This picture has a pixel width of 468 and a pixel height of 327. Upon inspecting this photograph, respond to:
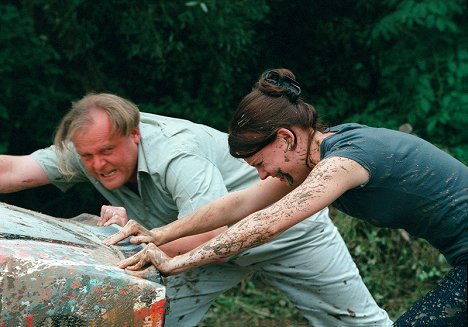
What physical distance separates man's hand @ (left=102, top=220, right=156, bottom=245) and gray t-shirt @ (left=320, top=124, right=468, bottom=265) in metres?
0.86

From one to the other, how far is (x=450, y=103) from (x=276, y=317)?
2293 millimetres

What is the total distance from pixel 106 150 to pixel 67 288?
1450 millimetres

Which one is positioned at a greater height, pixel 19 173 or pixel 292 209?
pixel 292 209

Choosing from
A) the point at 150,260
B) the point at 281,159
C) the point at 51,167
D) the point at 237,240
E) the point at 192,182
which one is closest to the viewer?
the point at 237,240

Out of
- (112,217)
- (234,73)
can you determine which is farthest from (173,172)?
(234,73)

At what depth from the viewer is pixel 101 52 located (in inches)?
322

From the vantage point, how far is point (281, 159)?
330 centimetres

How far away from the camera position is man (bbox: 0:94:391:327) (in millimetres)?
4168

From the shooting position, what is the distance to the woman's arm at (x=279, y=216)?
2.96 meters

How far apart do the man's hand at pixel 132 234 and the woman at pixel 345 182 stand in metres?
0.33

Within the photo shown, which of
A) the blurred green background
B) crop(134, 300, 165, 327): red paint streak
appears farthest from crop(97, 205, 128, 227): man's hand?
the blurred green background

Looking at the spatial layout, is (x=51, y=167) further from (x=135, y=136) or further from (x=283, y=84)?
(x=283, y=84)

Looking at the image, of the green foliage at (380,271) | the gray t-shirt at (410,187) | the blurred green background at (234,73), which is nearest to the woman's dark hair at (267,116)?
the gray t-shirt at (410,187)

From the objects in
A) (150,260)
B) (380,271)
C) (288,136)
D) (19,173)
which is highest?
(288,136)
